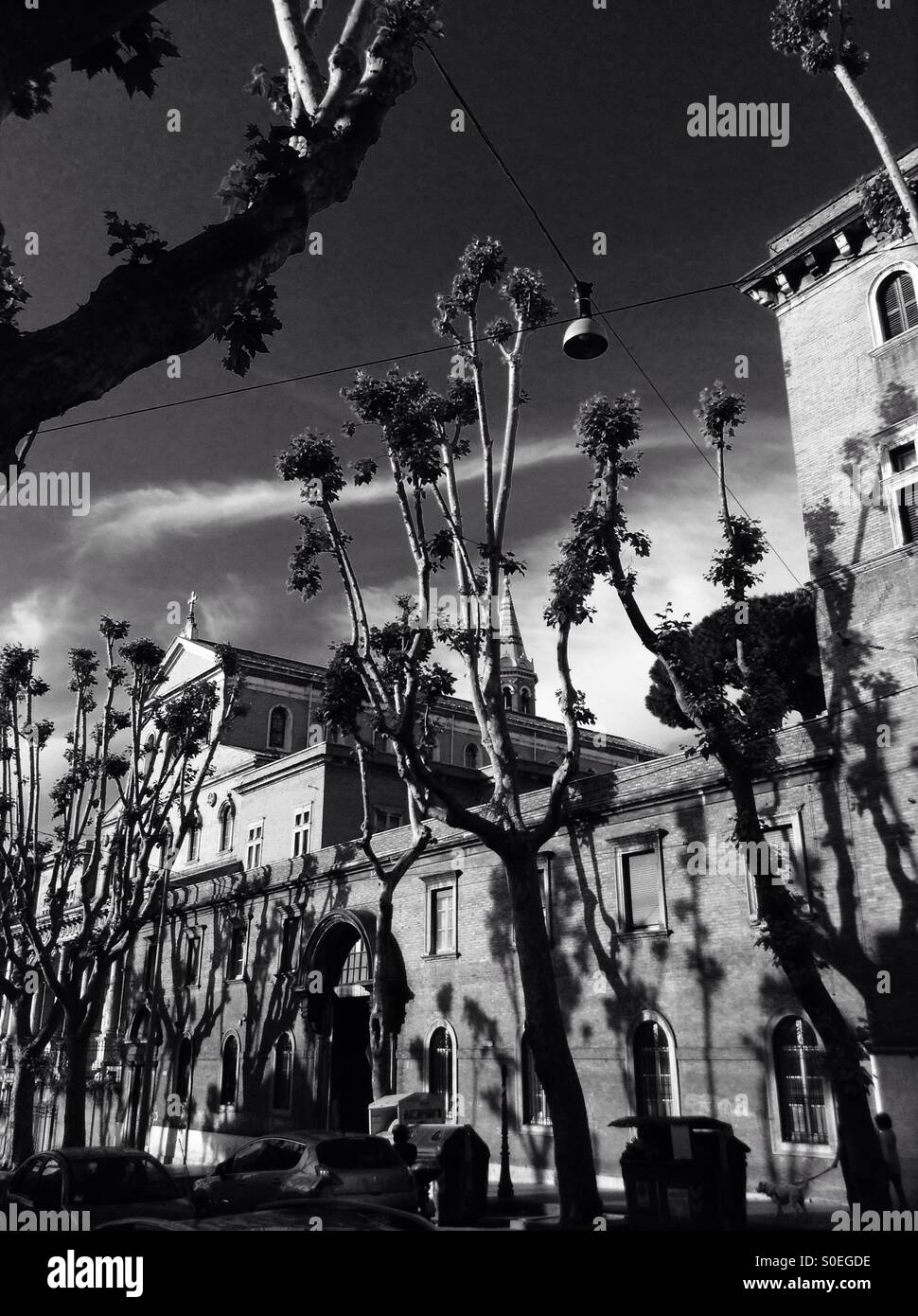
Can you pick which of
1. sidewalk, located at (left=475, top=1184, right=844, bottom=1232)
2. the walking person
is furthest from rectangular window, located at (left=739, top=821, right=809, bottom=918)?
sidewalk, located at (left=475, top=1184, right=844, bottom=1232)

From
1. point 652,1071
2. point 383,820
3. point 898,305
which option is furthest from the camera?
point 383,820

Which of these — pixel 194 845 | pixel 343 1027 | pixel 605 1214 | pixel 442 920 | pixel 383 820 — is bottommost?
pixel 605 1214

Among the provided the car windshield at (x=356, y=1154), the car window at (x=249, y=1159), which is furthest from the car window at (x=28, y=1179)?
the car windshield at (x=356, y=1154)

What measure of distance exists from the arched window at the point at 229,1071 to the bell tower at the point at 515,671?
121 feet

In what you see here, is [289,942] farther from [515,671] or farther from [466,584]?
[515,671]

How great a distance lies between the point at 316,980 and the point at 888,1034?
17.3m

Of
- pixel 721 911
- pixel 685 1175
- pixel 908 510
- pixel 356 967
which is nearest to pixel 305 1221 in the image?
pixel 685 1175

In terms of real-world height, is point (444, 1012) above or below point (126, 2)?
below

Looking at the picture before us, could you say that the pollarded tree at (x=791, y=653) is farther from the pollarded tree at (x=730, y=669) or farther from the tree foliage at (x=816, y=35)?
the tree foliage at (x=816, y=35)

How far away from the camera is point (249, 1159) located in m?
13.5

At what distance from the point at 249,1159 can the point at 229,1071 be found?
19945 millimetres

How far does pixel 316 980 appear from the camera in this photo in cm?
2888
